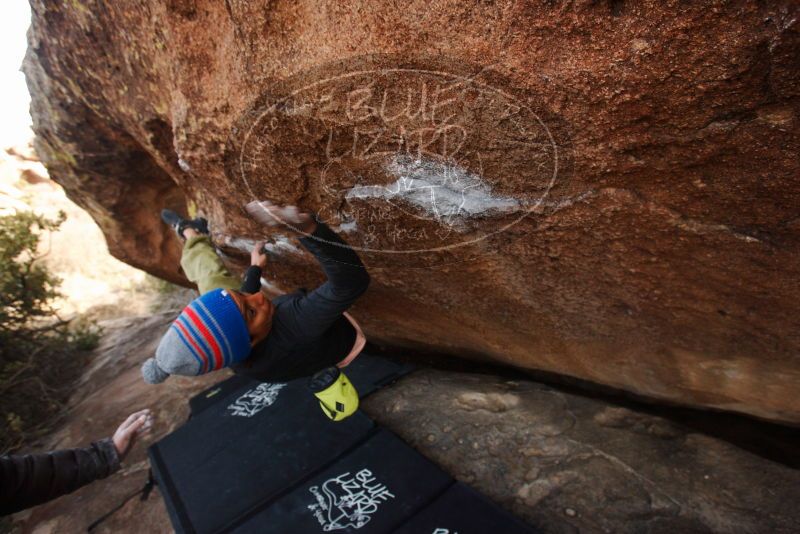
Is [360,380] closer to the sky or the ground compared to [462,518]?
closer to the sky

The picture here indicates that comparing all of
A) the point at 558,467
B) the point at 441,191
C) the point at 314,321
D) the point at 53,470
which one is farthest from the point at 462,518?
the point at 53,470

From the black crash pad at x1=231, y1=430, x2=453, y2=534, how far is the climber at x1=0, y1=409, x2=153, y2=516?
2.77 feet

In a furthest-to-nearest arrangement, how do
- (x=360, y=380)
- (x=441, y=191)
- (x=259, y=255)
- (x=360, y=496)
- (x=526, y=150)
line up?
1. (x=360, y=380)
2. (x=259, y=255)
3. (x=360, y=496)
4. (x=441, y=191)
5. (x=526, y=150)

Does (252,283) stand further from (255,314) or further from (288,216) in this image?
(288,216)

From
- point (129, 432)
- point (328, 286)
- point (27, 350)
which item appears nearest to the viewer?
point (328, 286)

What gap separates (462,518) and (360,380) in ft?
5.24

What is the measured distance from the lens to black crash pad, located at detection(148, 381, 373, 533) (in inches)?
112

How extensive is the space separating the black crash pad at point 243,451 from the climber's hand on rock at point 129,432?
706 mm

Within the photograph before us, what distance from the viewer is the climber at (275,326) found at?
1.94 meters

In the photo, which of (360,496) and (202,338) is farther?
(360,496)

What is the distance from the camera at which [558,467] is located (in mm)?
2506

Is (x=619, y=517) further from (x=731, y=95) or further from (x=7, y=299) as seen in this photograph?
(x=7, y=299)

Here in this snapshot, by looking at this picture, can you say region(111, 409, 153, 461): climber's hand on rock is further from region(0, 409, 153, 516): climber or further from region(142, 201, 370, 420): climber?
region(142, 201, 370, 420): climber

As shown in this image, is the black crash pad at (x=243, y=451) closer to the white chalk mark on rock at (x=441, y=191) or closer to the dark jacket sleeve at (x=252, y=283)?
the dark jacket sleeve at (x=252, y=283)
